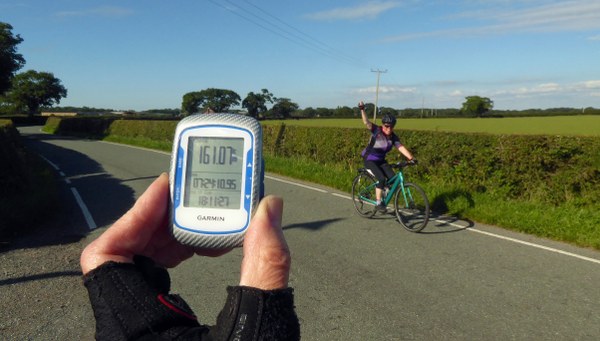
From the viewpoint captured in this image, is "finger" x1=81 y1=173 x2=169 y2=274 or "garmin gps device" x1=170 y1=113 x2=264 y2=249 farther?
"garmin gps device" x1=170 y1=113 x2=264 y2=249

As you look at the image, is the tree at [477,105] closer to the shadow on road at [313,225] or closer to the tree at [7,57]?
the tree at [7,57]

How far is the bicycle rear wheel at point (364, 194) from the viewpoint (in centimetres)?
925

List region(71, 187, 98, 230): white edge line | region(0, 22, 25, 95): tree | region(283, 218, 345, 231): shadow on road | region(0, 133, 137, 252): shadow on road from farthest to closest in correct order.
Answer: region(0, 22, 25, 95): tree → region(71, 187, 98, 230): white edge line → region(283, 218, 345, 231): shadow on road → region(0, 133, 137, 252): shadow on road

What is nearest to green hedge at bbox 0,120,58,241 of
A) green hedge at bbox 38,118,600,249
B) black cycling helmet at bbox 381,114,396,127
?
black cycling helmet at bbox 381,114,396,127

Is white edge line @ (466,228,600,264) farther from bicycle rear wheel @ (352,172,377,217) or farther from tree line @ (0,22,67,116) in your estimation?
tree line @ (0,22,67,116)

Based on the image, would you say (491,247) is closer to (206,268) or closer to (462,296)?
(462,296)

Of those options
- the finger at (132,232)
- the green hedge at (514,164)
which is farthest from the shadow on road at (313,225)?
the finger at (132,232)

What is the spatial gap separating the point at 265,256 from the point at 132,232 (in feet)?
1.51

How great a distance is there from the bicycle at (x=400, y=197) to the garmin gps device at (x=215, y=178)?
21.8 ft

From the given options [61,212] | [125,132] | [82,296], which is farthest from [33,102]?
[82,296]

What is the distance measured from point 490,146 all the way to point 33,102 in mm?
96703

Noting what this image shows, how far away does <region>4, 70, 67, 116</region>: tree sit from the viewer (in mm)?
86438

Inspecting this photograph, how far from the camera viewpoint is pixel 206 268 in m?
5.96

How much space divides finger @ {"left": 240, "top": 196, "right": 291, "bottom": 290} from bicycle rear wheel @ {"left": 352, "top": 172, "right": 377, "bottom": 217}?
311 inches
